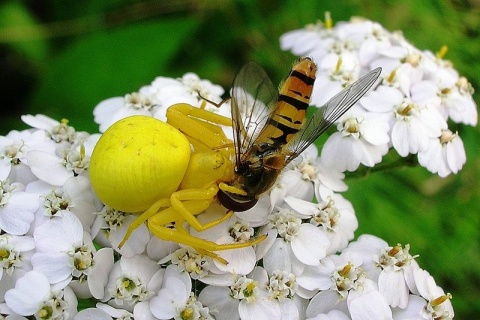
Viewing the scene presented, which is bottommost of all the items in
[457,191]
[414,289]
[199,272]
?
[457,191]

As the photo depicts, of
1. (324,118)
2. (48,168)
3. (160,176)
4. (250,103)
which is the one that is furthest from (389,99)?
(48,168)

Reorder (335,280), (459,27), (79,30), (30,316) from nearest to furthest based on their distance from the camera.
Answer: (30,316) < (335,280) < (459,27) < (79,30)

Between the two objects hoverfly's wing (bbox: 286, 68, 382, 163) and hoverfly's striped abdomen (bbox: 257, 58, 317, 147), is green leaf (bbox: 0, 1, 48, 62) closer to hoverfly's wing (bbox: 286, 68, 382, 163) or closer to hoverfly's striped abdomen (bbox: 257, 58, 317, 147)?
hoverfly's striped abdomen (bbox: 257, 58, 317, 147)

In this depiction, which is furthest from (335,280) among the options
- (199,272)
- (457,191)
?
(457,191)

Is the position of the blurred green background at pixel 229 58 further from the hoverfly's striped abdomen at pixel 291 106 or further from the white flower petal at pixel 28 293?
the white flower petal at pixel 28 293

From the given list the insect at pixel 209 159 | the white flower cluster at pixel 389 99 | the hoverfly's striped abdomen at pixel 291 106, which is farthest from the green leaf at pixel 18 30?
the hoverfly's striped abdomen at pixel 291 106

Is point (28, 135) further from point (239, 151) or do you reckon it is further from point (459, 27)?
point (459, 27)
